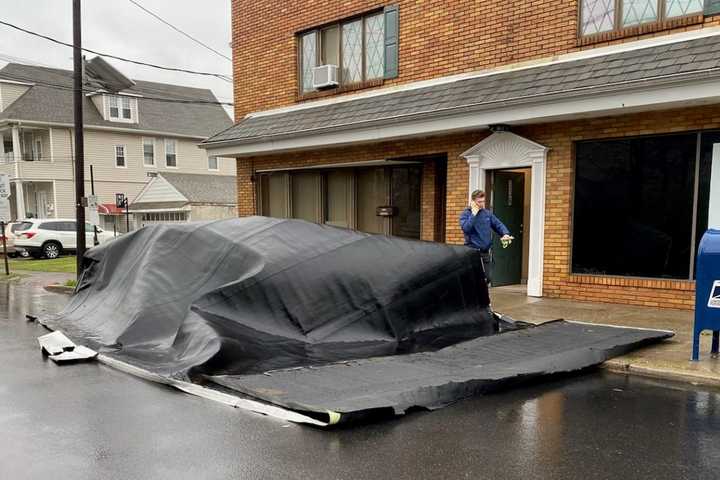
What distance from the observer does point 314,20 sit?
13172 mm

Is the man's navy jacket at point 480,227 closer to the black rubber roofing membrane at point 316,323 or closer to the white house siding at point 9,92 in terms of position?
the black rubber roofing membrane at point 316,323

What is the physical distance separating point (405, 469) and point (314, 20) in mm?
11527

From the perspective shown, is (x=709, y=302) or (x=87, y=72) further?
(x=87, y=72)

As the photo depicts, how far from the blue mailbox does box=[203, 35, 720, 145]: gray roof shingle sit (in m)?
2.53

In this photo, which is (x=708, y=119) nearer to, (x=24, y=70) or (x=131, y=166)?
(x=131, y=166)

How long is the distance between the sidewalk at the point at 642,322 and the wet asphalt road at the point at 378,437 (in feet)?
0.92

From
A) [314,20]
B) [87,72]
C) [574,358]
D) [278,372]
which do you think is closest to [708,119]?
[574,358]

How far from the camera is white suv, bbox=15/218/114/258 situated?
72.8ft

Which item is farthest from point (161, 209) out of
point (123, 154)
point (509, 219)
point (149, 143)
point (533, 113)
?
point (533, 113)

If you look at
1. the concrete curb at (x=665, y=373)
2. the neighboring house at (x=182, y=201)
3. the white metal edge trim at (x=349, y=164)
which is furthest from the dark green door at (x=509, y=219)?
the neighboring house at (x=182, y=201)

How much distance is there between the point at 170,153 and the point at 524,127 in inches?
1121

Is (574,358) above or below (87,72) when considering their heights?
below

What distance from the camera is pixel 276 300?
6.11 meters

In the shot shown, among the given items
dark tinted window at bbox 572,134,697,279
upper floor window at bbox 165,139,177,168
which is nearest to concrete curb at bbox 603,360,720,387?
dark tinted window at bbox 572,134,697,279
